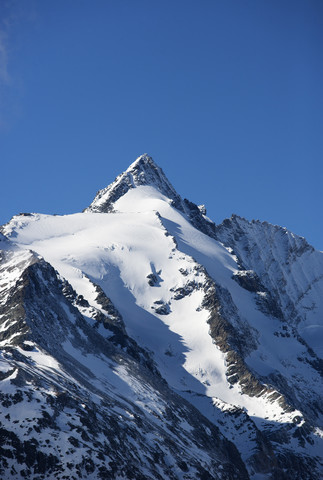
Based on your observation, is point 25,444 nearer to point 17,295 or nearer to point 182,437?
point 182,437

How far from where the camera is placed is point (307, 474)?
198 m

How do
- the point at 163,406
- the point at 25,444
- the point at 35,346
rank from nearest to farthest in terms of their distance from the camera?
the point at 25,444 < the point at 35,346 < the point at 163,406

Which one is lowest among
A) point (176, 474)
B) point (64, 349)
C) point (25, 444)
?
point (25, 444)

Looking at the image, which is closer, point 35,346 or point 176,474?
point 176,474

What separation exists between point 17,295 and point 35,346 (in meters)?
26.8

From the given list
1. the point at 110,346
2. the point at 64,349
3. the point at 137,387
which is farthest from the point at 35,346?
the point at 110,346

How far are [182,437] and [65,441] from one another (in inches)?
1802

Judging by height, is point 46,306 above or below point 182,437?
above

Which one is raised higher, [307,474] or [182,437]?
[307,474]

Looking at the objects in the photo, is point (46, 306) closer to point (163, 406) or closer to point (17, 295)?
point (17, 295)

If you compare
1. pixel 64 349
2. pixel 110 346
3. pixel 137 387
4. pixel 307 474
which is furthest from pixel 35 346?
pixel 307 474

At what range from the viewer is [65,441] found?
4798 inches

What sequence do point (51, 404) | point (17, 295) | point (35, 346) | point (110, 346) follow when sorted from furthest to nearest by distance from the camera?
point (110, 346), point (17, 295), point (35, 346), point (51, 404)

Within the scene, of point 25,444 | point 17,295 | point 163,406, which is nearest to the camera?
point 25,444
